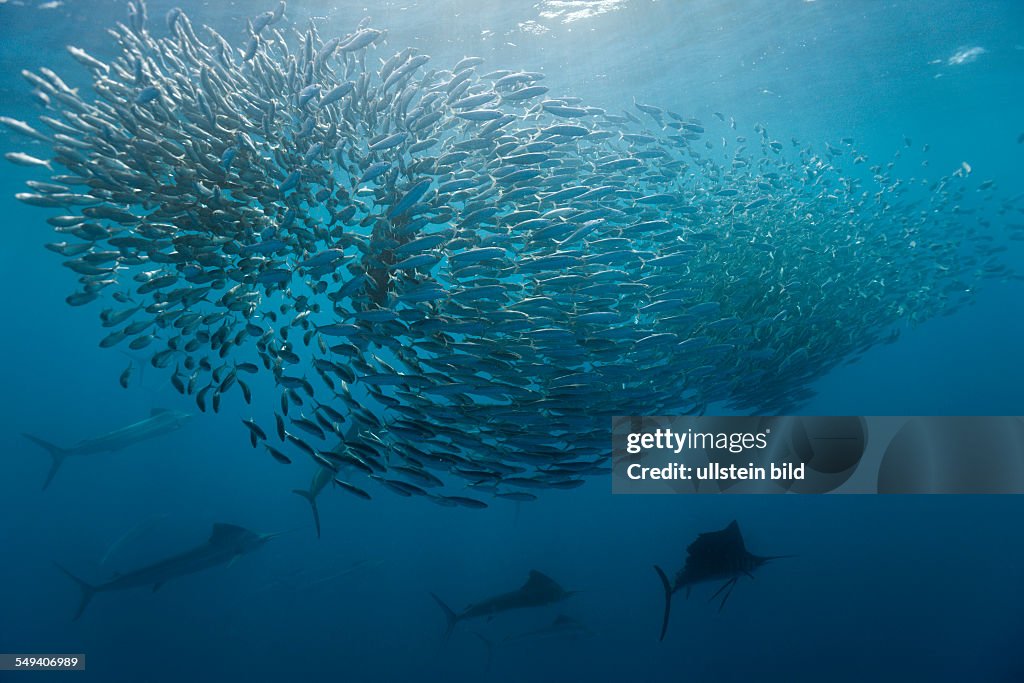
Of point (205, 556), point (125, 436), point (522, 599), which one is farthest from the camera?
point (125, 436)

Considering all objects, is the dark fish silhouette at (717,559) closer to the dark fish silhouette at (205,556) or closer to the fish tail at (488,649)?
the fish tail at (488,649)

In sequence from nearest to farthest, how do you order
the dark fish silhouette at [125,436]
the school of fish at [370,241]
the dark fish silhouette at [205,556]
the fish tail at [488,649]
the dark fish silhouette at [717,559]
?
1. the school of fish at [370,241]
2. the dark fish silhouette at [717,559]
3. the fish tail at [488,649]
4. the dark fish silhouette at [205,556]
5. the dark fish silhouette at [125,436]

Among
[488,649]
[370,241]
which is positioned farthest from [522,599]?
[370,241]

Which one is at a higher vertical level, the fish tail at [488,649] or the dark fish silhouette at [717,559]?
the dark fish silhouette at [717,559]

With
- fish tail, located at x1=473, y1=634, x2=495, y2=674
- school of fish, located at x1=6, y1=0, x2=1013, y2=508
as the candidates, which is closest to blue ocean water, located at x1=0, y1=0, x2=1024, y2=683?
fish tail, located at x1=473, y1=634, x2=495, y2=674

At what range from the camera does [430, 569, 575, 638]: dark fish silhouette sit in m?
9.02

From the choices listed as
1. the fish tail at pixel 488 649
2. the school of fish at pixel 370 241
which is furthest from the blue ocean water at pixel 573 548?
the school of fish at pixel 370 241

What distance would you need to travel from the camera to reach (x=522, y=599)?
9.12 m

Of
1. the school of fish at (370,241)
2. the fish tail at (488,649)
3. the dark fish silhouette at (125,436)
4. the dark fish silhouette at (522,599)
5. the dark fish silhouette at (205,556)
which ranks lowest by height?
the fish tail at (488,649)

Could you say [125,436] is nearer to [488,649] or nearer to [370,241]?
[488,649]

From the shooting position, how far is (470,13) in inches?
531

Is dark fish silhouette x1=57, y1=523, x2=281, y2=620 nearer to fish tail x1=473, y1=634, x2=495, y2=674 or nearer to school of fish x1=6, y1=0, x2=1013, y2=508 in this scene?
fish tail x1=473, y1=634, x2=495, y2=674

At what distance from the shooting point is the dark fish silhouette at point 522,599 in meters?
9.02

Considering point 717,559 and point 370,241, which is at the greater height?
point 370,241
